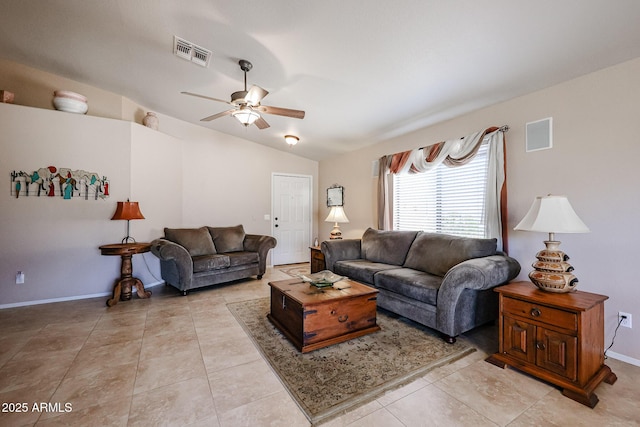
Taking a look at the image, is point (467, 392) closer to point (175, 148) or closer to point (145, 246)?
point (145, 246)

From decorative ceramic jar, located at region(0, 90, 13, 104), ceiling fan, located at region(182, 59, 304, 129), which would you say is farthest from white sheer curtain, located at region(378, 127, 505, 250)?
decorative ceramic jar, located at region(0, 90, 13, 104)

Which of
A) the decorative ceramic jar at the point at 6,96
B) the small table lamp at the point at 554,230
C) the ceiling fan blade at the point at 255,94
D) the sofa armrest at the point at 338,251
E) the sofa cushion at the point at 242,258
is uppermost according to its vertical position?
the decorative ceramic jar at the point at 6,96

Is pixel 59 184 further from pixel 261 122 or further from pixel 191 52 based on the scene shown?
pixel 261 122

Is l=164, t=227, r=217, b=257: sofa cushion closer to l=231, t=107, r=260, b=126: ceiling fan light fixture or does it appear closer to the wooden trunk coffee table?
the wooden trunk coffee table

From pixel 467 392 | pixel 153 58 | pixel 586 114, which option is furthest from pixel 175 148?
pixel 586 114

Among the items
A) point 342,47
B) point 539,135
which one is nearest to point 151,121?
point 342,47

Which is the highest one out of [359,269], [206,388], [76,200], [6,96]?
[6,96]

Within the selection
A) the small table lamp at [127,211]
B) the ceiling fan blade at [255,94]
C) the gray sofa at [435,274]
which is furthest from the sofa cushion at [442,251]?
the small table lamp at [127,211]

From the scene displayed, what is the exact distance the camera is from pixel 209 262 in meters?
3.80

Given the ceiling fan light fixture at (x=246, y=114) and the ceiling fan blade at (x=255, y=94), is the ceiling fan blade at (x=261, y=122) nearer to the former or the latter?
the ceiling fan light fixture at (x=246, y=114)

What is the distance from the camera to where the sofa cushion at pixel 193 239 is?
409 centimetres

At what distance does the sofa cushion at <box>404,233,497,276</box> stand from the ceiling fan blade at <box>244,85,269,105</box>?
2514 millimetres

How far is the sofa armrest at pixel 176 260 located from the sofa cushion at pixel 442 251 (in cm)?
294

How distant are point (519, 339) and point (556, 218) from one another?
36.4 inches
